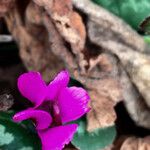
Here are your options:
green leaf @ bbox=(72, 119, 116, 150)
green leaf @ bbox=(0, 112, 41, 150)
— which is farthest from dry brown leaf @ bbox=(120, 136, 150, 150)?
green leaf @ bbox=(0, 112, 41, 150)

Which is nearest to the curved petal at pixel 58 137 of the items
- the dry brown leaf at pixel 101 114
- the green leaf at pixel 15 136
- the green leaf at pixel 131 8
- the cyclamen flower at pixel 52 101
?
the cyclamen flower at pixel 52 101

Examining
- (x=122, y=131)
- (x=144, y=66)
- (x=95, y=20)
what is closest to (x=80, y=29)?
(x=95, y=20)

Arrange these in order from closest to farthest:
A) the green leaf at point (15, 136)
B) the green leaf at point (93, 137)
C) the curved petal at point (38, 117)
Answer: the curved petal at point (38, 117) → the green leaf at point (15, 136) → the green leaf at point (93, 137)

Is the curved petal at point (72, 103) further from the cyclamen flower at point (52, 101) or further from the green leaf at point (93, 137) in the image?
the green leaf at point (93, 137)

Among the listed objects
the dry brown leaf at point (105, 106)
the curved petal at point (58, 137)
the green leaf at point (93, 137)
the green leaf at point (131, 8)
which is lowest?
the green leaf at point (93, 137)

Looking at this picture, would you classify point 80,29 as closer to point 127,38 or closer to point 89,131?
point 127,38

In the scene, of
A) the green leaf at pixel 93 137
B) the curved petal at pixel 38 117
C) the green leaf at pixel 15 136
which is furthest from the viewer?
the green leaf at pixel 93 137

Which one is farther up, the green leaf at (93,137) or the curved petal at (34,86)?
the curved petal at (34,86)

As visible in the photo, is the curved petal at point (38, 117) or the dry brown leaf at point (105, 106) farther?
the dry brown leaf at point (105, 106)
